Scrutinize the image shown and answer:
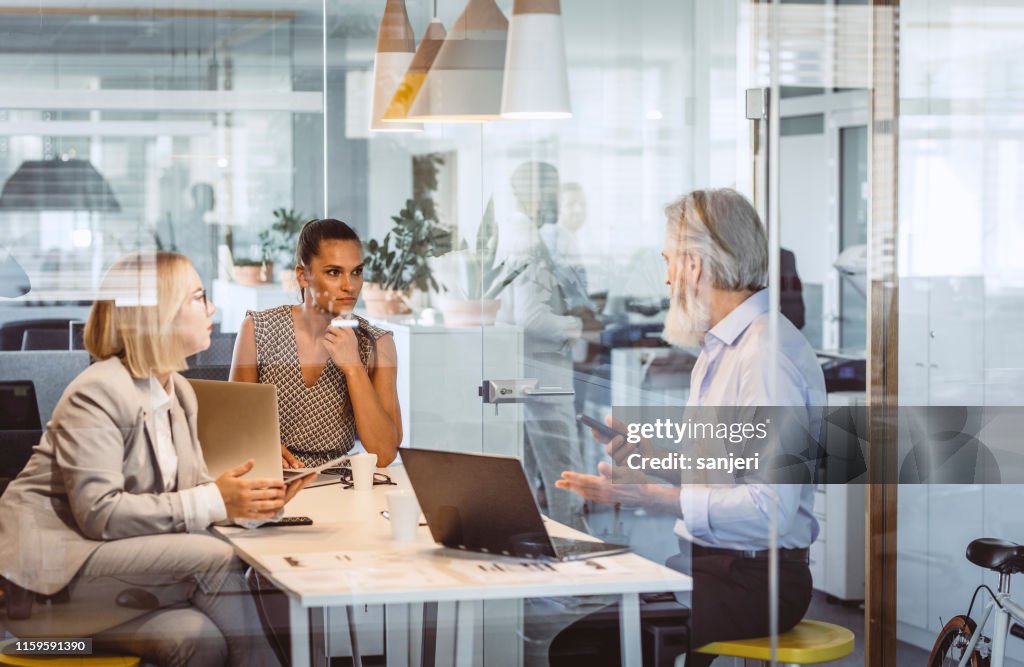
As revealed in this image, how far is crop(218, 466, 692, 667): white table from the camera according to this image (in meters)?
2.44

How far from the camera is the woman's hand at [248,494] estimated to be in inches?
112

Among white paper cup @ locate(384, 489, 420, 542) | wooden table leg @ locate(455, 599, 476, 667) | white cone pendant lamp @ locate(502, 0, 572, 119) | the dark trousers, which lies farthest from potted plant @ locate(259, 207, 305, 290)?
the dark trousers

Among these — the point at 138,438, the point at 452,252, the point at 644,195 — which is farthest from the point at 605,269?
the point at 138,438

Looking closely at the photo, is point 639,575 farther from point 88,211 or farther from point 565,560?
point 88,211

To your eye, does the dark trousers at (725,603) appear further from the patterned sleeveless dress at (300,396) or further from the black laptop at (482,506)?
the patterned sleeveless dress at (300,396)

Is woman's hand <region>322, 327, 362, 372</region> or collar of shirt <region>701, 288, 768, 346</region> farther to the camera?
collar of shirt <region>701, 288, 768, 346</region>

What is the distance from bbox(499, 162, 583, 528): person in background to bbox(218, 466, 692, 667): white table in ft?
1.51

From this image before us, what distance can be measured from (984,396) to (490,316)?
1480 millimetres

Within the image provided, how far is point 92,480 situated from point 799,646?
5.31 feet

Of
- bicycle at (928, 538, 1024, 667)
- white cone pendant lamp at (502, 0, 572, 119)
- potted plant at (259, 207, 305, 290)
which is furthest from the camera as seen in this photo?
bicycle at (928, 538, 1024, 667)

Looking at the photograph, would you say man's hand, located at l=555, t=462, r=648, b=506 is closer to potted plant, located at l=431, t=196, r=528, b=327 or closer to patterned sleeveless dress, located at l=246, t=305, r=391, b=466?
potted plant, located at l=431, t=196, r=528, b=327

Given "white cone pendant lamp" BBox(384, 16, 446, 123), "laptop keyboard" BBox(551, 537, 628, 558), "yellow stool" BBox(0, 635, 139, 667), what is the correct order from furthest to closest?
"white cone pendant lamp" BBox(384, 16, 446, 123), "yellow stool" BBox(0, 635, 139, 667), "laptop keyboard" BBox(551, 537, 628, 558)

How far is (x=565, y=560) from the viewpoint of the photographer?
2.56 metres

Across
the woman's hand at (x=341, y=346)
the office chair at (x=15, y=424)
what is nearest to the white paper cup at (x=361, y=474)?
the woman's hand at (x=341, y=346)
